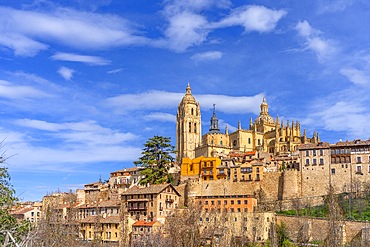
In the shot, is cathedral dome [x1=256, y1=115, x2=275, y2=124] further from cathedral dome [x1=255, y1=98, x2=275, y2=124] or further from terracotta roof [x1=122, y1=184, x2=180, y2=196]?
terracotta roof [x1=122, y1=184, x2=180, y2=196]

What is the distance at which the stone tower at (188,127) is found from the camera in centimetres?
9625

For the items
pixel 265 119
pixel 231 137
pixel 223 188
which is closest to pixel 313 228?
pixel 223 188

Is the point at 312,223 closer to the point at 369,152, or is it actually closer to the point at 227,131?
the point at 369,152

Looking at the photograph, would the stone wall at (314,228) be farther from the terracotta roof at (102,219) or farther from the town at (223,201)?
the terracotta roof at (102,219)

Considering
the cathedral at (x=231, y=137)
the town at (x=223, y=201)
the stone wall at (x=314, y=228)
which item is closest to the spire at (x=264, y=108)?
the cathedral at (x=231, y=137)

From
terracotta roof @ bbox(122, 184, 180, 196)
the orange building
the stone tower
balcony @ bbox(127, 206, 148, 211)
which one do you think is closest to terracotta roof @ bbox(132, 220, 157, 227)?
balcony @ bbox(127, 206, 148, 211)

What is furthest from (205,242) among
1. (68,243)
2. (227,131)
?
(227,131)

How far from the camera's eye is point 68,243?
38.9 m

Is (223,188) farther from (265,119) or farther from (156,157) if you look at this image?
(265,119)

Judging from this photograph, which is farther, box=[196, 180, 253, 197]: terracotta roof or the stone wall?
box=[196, 180, 253, 197]: terracotta roof

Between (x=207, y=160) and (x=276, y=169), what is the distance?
32.3 feet

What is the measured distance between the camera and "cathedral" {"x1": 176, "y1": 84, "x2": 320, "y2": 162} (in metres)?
84.2

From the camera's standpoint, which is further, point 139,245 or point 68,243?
point 139,245

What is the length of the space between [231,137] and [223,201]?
116ft
